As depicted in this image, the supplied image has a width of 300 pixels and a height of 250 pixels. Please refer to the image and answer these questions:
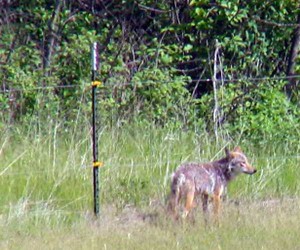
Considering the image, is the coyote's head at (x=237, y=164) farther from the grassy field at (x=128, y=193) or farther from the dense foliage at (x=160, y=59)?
the dense foliage at (x=160, y=59)

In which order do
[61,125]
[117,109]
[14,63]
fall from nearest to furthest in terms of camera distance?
1. [61,125]
2. [117,109]
3. [14,63]

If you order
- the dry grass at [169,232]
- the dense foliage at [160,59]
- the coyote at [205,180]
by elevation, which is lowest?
the dry grass at [169,232]

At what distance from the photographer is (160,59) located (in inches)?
646

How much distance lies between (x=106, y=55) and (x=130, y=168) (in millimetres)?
4414

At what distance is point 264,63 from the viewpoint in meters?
16.8

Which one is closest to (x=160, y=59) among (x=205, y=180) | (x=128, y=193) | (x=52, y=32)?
(x=52, y=32)

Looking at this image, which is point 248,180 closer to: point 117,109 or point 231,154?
point 231,154

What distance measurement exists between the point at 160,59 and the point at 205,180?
5.36m

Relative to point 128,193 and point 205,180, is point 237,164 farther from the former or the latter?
point 128,193

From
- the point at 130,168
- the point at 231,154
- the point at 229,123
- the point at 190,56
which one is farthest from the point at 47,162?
the point at 190,56

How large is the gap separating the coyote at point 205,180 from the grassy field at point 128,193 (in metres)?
0.18

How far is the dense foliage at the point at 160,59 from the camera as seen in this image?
15055mm

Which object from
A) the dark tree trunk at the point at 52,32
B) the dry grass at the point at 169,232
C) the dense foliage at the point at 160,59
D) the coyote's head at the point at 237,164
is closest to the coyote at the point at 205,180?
the coyote's head at the point at 237,164

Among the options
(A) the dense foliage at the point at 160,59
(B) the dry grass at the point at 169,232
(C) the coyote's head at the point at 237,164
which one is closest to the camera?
(B) the dry grass at the point at 169,232
